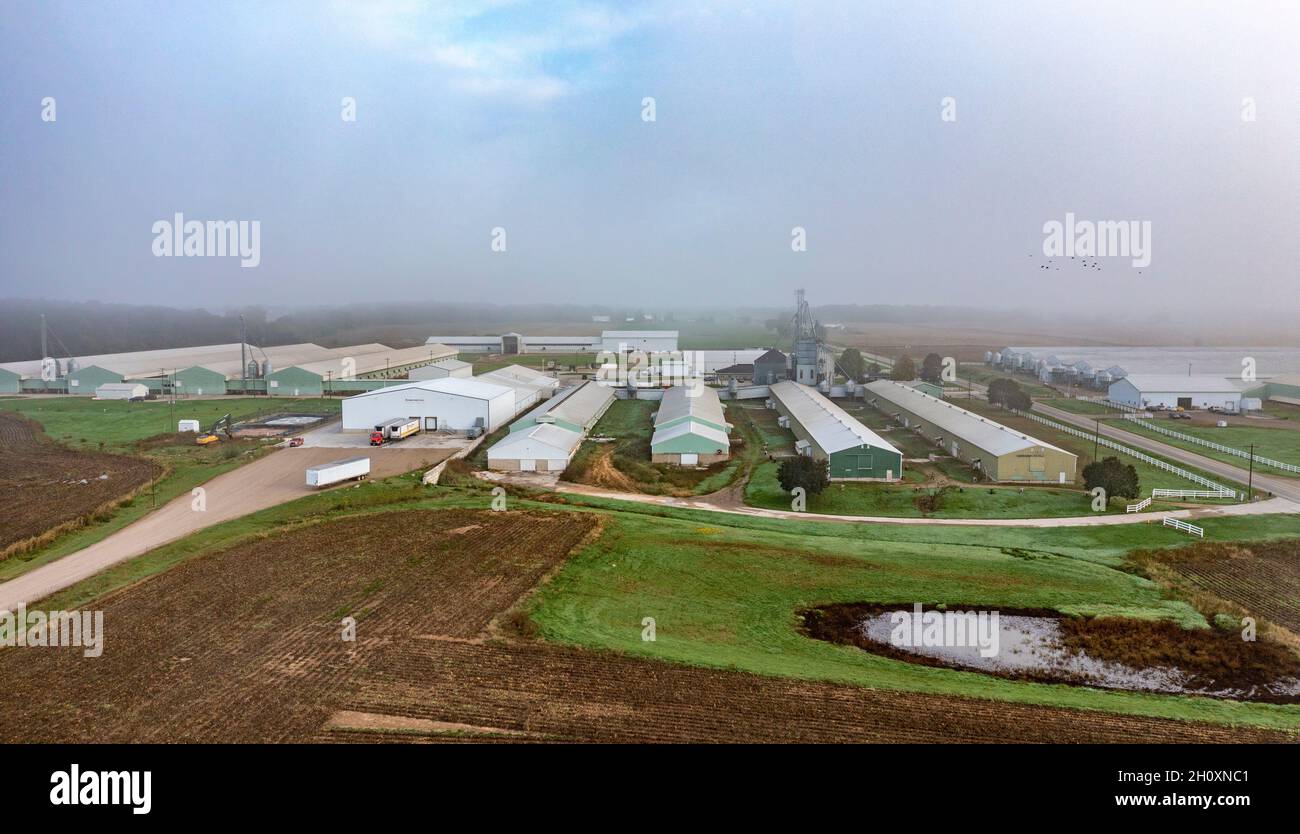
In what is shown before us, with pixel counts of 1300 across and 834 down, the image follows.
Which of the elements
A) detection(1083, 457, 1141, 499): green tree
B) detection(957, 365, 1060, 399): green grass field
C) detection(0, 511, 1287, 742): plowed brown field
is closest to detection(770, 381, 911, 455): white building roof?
detection(1083, 457, 1141, 499): green tree

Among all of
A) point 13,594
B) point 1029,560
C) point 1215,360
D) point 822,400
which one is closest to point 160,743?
point 13,594

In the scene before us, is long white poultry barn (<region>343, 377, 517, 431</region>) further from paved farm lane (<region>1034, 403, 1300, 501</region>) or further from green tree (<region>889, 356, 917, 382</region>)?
green tree (<region>889, 356, 917, 382</region>)

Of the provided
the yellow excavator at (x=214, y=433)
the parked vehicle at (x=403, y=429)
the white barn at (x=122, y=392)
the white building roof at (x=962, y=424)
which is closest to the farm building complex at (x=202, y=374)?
the white barn at (x=122, y=392)

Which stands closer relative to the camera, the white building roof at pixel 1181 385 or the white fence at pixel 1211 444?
the white fence at pixel 1211 444

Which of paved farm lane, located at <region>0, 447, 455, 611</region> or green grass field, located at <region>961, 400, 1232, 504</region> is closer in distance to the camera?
A: paved farm lane, located at <region>0, 447, 455, 611</region>

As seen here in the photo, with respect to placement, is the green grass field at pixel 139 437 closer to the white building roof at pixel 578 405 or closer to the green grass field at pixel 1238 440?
the white building roof at pixel 578 405

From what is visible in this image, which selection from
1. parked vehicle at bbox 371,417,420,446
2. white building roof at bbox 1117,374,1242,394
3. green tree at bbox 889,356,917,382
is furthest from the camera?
green tree at bbox 889,356,917,382

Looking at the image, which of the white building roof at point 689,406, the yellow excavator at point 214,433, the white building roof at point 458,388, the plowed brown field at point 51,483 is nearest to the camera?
the plowed brown field at point 51,483
